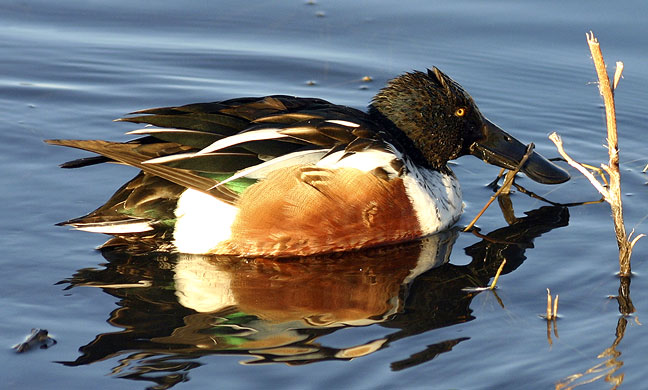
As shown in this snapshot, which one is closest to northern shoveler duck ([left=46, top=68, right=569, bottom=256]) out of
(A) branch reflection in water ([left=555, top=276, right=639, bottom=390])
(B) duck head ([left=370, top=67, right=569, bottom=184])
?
(B) duck head ([left=370, top=67, right=569, bottom=184])

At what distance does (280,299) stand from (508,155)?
216cm

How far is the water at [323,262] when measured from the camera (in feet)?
16.2

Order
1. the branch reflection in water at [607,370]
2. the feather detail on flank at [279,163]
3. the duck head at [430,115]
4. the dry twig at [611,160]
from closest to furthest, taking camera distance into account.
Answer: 1. the branch reflection in water at [607,370]
2. the dry twig at [611,160]
3. the feather detail on flank at [279,163]
4. the duck head at [430,115]

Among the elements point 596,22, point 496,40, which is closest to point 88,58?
point 496,40

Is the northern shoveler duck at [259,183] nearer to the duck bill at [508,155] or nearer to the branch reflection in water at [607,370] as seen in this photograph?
the duck bill at [508,155]

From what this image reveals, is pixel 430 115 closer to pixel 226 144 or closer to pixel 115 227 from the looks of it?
pixel 226 144

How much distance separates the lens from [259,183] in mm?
6051

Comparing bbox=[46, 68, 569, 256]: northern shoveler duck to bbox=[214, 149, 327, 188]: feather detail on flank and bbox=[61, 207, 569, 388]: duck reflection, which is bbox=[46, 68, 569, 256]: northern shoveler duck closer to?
bbox=[214, 149, 327, 188]: feather detail on flank

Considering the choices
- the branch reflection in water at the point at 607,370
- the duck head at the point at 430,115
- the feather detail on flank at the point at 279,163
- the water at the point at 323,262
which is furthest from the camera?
the duck head at the point at 430,115

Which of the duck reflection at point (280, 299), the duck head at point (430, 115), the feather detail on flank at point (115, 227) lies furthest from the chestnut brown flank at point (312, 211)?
the duck head at point (430, 115)

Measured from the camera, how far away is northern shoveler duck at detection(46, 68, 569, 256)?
237 inches

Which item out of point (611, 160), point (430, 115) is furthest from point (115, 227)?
point (611, 160)

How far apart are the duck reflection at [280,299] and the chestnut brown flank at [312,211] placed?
11 cm

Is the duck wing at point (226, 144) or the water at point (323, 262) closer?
the water at point (323, 262)
